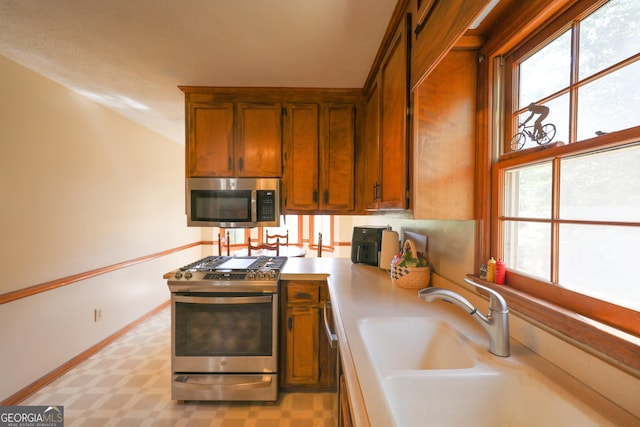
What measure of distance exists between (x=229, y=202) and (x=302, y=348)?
1263 millimetres

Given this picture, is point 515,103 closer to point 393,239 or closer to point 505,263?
point 505,263

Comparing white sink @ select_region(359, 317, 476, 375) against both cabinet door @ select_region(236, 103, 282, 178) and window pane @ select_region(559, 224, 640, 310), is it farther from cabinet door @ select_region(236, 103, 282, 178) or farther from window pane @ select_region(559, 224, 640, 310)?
cabinet door @ select_region(236, 103, 282, 178)

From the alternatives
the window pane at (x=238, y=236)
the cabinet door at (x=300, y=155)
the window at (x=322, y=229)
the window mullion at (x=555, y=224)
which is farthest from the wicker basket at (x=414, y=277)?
the window pane at (x=238, y=236)

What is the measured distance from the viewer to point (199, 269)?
2.01 meters

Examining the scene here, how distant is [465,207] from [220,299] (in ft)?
5.32


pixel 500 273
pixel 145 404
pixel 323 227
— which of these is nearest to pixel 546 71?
pixel 500 273

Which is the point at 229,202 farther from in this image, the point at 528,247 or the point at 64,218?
the point at 528,247

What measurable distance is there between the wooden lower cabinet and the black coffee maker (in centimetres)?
49

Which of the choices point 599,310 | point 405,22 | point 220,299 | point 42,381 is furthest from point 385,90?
point 42,381

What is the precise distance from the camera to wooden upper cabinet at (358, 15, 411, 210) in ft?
4.14

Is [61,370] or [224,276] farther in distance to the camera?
[61,370]

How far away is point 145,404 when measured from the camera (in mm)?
1862

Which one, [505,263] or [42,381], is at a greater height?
[505,263]

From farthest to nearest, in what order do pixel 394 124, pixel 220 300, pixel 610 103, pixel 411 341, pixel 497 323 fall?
pixel 220 300, pixel 394 124, pixel 411 341, pixel 497 323, pixel 610 103
